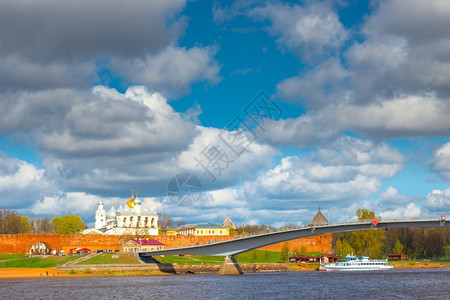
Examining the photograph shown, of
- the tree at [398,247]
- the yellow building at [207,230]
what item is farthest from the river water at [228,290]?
the yellow building at [207,230]

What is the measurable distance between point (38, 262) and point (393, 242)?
86274 mm

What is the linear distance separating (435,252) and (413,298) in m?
91.0

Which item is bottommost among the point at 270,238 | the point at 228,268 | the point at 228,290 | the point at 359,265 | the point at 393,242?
the point at 228,290

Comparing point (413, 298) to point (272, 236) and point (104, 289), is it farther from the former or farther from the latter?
point (272, 236)

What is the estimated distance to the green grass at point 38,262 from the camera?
342ft

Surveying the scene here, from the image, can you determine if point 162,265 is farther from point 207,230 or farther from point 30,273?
point 207,230

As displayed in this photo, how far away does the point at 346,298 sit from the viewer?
5822 cm

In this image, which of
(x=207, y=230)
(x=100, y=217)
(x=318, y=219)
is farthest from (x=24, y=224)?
(x=318, y=219)

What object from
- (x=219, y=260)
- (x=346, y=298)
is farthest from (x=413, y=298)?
(x=219, y=260)

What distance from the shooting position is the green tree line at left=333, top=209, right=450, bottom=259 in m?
126

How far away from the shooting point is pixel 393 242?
151375mm

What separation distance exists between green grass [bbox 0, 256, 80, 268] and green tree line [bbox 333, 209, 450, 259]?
188 feet

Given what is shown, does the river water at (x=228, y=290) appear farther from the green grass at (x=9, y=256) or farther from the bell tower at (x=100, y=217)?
the bell tower at (x=100, y=217)

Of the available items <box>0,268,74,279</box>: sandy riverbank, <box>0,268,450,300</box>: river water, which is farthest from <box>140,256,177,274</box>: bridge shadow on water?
<box>0,268,450,300</box>: river water
